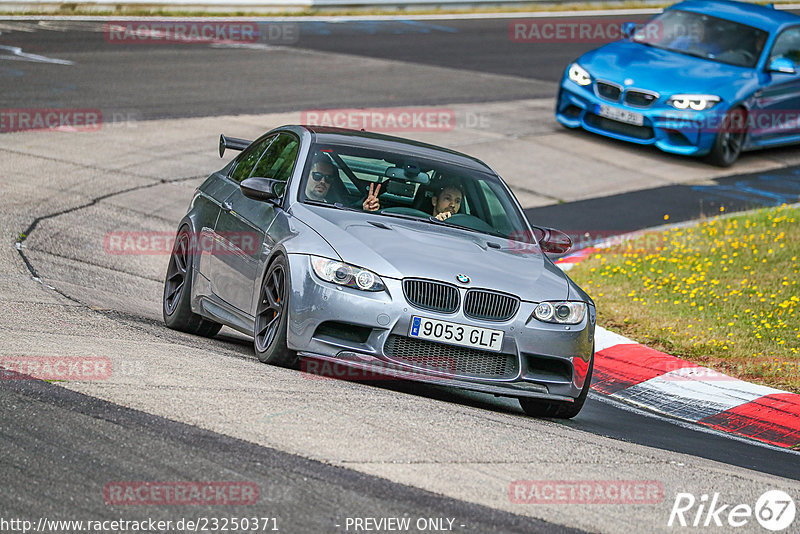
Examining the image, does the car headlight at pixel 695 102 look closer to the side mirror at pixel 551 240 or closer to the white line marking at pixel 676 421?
the white line marking at pixel 676 421

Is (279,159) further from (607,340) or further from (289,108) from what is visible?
(289,108)

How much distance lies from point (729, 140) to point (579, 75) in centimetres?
235

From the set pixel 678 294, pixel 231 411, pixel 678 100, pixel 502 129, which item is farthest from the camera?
pixel 502 129

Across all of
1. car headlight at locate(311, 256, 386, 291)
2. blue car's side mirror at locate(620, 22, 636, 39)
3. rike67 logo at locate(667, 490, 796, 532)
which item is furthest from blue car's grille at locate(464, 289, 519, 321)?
blue car's side mirror at locate(620, 22, 636, 39)

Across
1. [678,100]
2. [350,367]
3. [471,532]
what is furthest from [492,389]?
[678,100]

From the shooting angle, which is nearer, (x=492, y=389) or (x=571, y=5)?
(x=492, y=389)

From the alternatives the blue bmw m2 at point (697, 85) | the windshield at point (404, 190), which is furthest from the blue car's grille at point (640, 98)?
the windshield at point (404, 190)

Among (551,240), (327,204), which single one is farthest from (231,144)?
(551,240)

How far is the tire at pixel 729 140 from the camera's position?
17625 mm

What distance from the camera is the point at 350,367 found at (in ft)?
23.0

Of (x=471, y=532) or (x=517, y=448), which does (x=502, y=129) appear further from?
(x=471, y=532)

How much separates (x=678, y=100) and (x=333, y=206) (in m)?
10.5

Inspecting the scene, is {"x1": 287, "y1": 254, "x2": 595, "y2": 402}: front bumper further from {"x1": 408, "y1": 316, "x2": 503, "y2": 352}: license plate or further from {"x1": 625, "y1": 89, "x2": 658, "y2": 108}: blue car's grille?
{"x1": 625, "y1": 89, "x2": 658, "y2": 108}: blue car's grille

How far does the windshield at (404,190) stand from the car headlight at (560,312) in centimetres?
99
